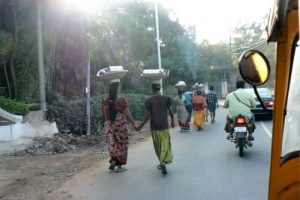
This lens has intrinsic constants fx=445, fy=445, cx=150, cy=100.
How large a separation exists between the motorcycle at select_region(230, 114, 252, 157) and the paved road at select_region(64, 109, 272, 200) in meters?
0.33

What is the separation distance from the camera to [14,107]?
46.2 feet

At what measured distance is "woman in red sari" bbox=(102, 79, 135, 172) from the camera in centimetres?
918

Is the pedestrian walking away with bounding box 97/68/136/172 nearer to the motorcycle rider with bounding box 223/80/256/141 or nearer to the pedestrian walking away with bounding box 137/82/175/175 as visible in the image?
the pedestrian walking away with bounding box 137/82/175/175

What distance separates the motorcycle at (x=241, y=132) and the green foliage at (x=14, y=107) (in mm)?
7205

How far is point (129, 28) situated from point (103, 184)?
72.2 feet

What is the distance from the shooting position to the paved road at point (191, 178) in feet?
23.1

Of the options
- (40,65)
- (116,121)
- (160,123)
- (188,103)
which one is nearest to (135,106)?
(188,103)

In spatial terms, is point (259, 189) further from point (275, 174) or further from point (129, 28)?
point (129, 28)

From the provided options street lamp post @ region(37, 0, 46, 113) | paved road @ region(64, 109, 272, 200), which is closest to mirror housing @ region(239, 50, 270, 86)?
paved road @ region(64, 109, 272, 200)

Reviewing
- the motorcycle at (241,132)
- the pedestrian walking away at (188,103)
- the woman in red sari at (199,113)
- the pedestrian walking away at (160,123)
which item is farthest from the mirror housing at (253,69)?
the pedestrian walking away at (188,103)

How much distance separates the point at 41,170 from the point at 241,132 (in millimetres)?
4604

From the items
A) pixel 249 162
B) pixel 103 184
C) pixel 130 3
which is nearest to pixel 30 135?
pixel 103 184

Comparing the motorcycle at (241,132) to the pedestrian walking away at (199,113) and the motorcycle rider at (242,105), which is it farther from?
the pedestrian walking away at (199,113)

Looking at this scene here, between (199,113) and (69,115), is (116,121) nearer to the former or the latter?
(69,115)
